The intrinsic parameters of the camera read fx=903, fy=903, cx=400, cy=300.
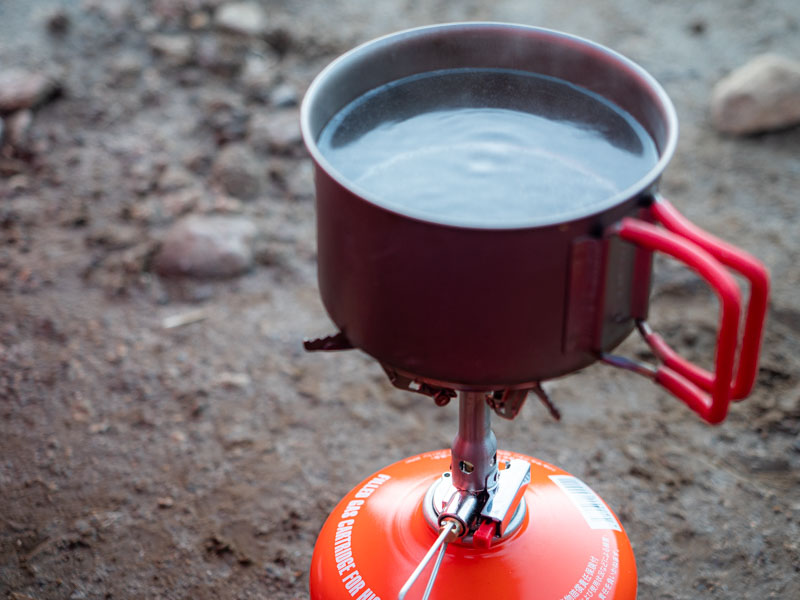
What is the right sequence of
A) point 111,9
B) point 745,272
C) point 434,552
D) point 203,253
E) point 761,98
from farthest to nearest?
point 111,9, point 761,98, point 203,253, point 434,552, point 745,272

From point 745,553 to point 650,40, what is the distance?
2561 mm

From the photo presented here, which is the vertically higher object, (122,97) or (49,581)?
(122,97)

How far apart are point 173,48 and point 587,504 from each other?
9.69ft

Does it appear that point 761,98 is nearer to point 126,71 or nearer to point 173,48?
point 173,48

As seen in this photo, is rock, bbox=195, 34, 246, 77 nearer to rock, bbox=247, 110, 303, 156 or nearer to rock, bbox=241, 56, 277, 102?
rock, bbox=241, 56, 277, 102

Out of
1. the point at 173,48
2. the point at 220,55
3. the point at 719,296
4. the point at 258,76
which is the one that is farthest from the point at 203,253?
the point at 719,296

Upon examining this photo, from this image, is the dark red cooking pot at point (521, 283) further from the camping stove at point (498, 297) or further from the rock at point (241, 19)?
the rock at point (241, 19)

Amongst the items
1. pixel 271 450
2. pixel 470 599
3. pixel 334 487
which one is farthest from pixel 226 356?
pixel 470 599

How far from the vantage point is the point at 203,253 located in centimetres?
295

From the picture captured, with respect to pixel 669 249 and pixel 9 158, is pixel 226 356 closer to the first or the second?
pixel 9 158

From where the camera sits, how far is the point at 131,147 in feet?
11.5

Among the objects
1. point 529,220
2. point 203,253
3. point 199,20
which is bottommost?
point 203,253

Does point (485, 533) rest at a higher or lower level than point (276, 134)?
higher

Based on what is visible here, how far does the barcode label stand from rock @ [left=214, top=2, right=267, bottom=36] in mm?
2829
